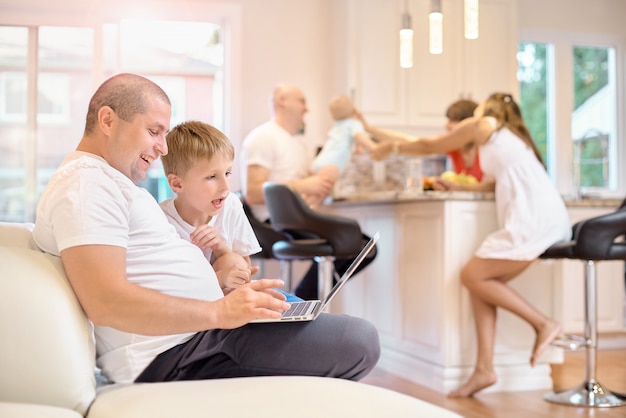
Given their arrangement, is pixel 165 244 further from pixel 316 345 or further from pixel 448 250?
pixel 448 250

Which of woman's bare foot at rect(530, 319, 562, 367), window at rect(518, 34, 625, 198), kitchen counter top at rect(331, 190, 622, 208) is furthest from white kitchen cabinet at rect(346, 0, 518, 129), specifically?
woman's bare foot at rect(530, 319, 562, 367)

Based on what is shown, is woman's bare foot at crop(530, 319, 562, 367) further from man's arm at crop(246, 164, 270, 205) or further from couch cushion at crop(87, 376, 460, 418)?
couch cushion at crop(87, 376, 460, 418)

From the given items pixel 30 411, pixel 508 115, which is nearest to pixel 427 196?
pixel 508 115

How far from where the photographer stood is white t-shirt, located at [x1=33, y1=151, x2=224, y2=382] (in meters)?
1.41

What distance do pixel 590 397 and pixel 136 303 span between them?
8.40 feet

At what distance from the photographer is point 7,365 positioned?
1367mm

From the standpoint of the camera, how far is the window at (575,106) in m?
6.06

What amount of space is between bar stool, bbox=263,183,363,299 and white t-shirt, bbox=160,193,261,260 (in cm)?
194

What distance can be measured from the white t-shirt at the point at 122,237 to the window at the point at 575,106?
15.7 ft

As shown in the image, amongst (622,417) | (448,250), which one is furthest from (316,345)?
(448,250)

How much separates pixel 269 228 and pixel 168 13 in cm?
185

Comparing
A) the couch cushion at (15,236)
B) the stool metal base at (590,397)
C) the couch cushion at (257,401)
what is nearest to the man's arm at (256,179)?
A: the stool metal base at (590,397)

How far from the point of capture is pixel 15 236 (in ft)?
5.34

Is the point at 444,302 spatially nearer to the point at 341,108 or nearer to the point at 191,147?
the point at 341,108
